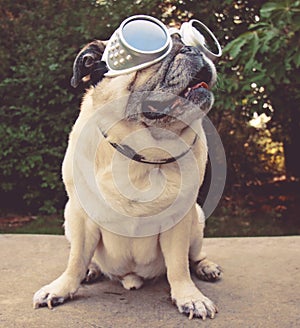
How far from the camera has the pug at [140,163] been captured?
1.79 metres

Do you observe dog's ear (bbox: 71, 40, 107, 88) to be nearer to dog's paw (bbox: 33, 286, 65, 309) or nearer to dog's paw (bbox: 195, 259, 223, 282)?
dog's paw (bbox: 33, 286, 65, 309)

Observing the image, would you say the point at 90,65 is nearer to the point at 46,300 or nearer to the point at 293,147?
the point at 46,300

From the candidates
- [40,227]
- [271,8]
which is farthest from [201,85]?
[40,227]

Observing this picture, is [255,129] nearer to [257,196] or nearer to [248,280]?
[257,196]

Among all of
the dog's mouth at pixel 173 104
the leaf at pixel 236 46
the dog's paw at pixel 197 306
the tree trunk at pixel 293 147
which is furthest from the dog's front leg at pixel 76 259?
the tree trunk at pixel 293 147

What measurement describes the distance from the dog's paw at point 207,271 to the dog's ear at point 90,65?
3.13 feet

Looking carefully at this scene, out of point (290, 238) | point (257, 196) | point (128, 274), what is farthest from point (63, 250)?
point (257, 196)

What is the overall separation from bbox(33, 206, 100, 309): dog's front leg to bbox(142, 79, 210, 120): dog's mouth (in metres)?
0.49

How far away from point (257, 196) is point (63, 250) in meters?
3.23

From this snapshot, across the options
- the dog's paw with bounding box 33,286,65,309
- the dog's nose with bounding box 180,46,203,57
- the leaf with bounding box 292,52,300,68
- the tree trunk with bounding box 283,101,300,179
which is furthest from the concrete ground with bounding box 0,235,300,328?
the tree trunk with bounding box 283,101,300,179

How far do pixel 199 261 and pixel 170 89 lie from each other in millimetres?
928

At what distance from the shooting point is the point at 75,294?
208 centimetres

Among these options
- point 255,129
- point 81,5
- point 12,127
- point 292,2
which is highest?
point 292,2

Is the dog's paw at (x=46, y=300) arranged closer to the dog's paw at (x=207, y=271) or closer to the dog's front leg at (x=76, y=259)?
the dog's front leg at (x=76, y=259)
